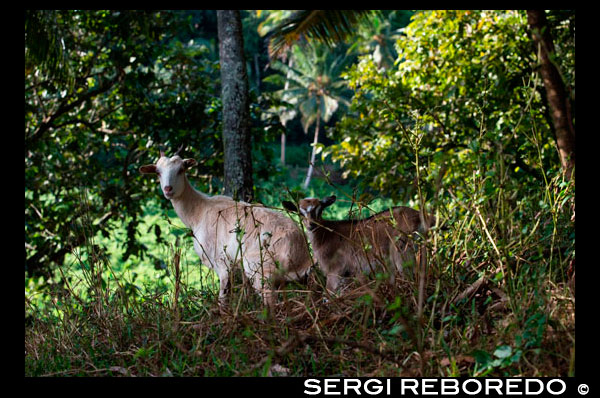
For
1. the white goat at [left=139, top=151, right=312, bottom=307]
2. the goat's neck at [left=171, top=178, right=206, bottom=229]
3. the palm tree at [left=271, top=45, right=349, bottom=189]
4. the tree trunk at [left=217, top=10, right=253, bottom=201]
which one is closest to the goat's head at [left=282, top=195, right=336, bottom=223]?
the white goat at [left=139, top=151, right=312, bottom=307]

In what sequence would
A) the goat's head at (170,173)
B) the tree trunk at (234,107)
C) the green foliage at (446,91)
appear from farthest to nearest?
the green foliage at (446,91)
the tree trunk at (234,107)
the goat's head at (170,173)

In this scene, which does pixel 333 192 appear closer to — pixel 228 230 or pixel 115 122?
pixel 115 122

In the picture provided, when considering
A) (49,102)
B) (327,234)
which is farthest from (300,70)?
(327,234)

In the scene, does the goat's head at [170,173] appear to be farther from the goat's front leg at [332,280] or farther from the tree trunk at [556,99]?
the tree trunk at [556,99]

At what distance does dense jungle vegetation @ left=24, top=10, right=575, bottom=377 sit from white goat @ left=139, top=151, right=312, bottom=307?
0.28 meters

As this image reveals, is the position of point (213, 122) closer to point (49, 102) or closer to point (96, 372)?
point (49, 102)

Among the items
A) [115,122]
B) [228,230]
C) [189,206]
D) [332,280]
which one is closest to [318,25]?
[115,122]

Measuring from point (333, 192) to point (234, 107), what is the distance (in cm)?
405

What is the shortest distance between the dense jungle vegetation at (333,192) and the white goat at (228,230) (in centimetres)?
28

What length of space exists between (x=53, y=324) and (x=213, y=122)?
5.74 metres

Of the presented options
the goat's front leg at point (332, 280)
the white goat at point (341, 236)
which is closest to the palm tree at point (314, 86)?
the white goat at point (341, 236)

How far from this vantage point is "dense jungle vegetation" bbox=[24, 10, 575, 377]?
4098 mm

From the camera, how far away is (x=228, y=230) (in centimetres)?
625

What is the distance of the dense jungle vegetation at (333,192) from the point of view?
13.4 feet
